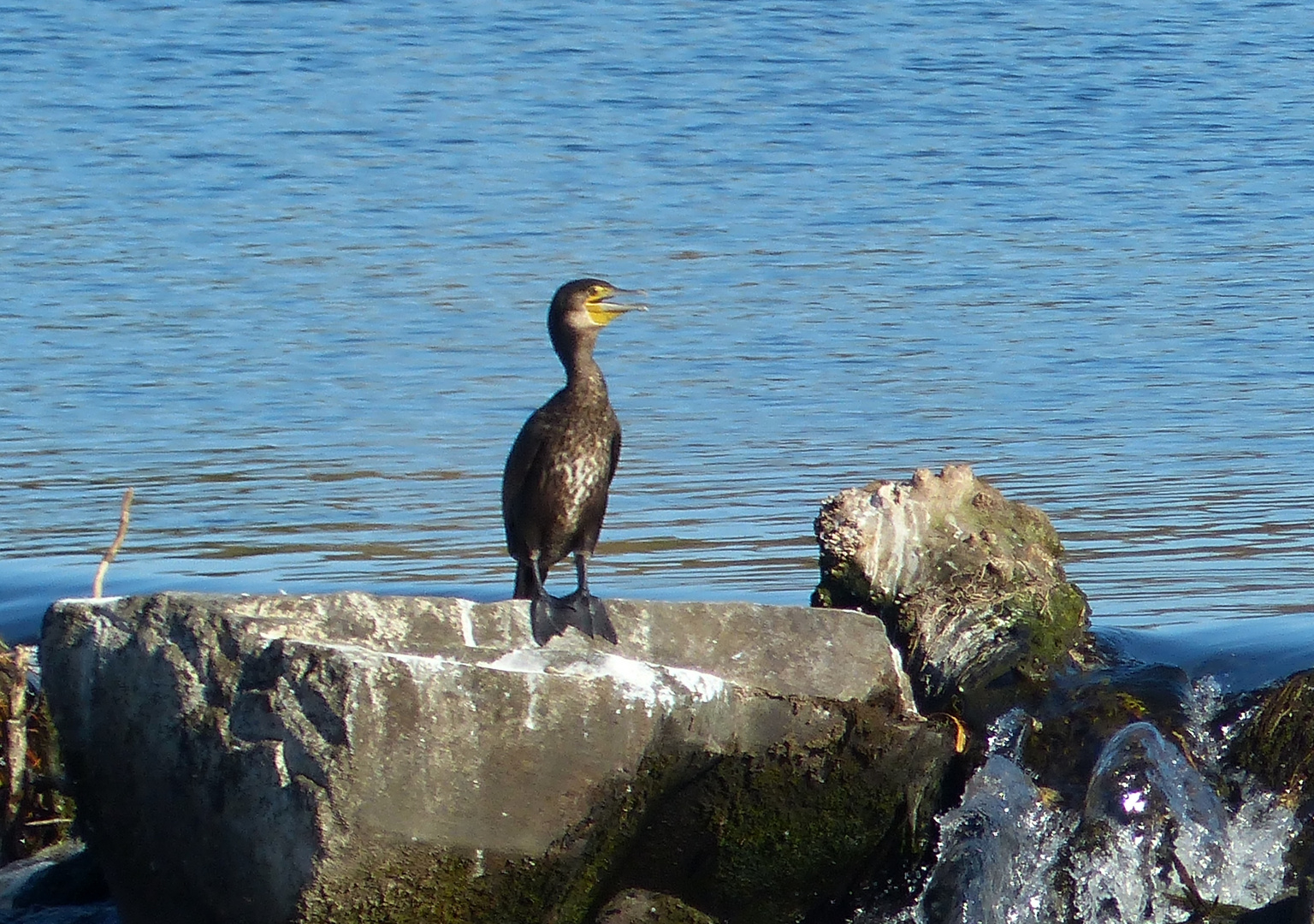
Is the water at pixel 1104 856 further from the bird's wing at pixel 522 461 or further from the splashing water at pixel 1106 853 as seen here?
the bird's wing at pixel 522 461

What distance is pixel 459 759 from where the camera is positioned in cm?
427

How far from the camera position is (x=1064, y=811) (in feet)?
17.2

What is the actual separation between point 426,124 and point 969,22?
517 cm

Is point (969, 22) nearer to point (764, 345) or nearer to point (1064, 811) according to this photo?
point (764, 345)

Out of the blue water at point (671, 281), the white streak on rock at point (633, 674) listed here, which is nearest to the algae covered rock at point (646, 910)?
the white streak on rock at point (633, 674)

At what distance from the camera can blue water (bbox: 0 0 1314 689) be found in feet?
26.1

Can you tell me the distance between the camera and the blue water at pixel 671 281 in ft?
26.1

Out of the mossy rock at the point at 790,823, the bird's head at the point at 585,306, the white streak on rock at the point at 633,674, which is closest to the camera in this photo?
the white streak on rock at the point at 633,674

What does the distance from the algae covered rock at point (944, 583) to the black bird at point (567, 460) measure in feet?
1.96

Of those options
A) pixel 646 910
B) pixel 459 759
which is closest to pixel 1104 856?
pixel 646 910

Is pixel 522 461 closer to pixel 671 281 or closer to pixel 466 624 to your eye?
pixel 466 624

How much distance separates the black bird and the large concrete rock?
2.13 ft

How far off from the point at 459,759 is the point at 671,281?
789cm

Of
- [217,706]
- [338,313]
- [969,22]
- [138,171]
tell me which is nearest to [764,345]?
[338,313]
